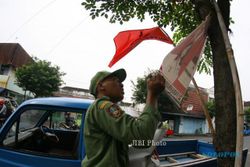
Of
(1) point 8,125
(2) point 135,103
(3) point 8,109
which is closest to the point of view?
(1) point 8,125

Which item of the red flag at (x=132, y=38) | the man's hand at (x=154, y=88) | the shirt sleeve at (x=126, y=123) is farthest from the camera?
the red flag at (x=132, y=38)

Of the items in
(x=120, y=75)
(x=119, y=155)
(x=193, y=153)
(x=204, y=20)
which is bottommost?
(x=193, y=153)

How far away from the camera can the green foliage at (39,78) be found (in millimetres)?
24172

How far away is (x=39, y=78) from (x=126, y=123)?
23895 millimetres

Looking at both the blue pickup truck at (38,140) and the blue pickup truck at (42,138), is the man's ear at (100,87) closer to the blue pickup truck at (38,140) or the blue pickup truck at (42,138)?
the blue pickup truck at (42,138)

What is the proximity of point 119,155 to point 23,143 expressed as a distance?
171 centimetres

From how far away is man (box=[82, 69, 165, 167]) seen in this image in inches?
55.3

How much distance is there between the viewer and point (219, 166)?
79.7 inches

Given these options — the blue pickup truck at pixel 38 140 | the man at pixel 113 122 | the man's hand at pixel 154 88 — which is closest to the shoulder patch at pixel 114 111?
the man at pixel 113 122

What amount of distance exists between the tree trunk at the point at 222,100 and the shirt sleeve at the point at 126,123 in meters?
0.72

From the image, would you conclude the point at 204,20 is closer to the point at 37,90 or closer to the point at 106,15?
the point at 106,15

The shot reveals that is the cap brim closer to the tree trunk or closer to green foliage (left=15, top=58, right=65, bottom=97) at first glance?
the tree trunk

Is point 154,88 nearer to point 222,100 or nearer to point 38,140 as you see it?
point 222,100

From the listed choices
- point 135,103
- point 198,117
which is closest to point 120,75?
point 135,103
